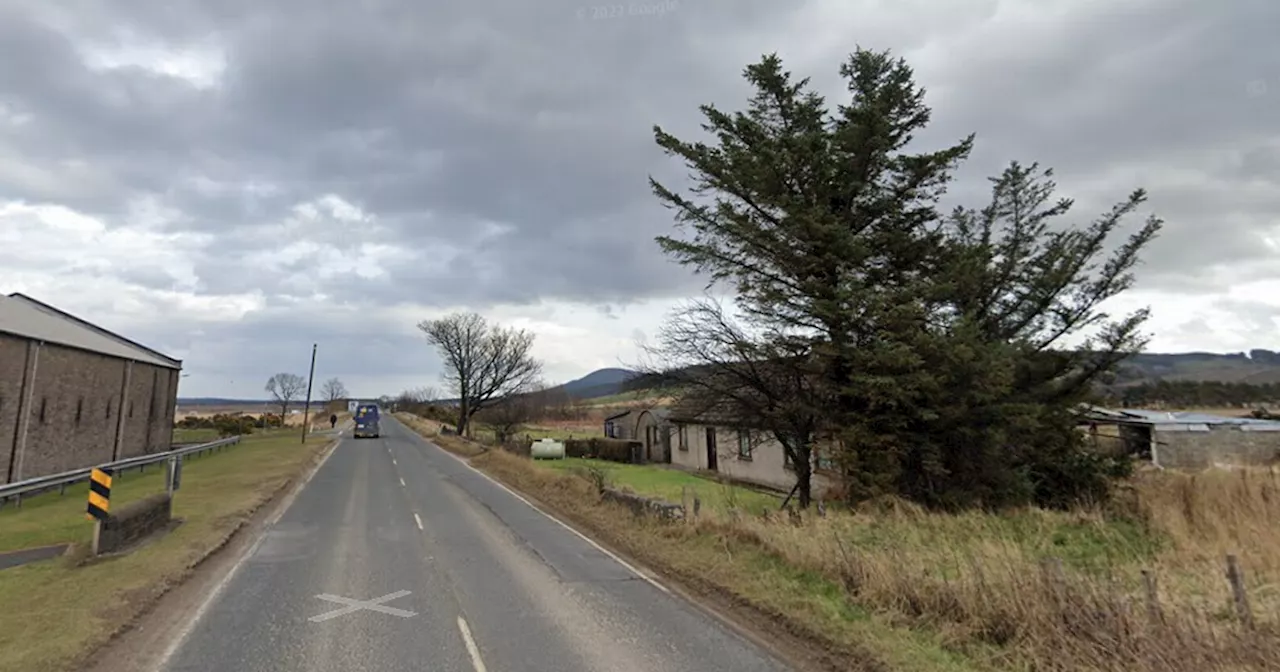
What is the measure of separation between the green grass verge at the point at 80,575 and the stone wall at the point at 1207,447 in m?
35.1

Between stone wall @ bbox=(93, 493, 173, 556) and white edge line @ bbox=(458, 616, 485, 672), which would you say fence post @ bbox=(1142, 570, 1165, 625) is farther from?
stone wall @ bbox=(93, 493, 173, 556)

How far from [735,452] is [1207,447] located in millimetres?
20594

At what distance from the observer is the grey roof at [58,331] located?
1125 inches

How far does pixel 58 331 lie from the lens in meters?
32.9

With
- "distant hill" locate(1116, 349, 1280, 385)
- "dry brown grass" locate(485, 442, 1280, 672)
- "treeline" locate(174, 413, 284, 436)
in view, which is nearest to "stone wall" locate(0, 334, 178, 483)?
"treeline" locate(174, 413, 284, 436)

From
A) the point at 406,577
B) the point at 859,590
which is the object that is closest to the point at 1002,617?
the point at 859,590

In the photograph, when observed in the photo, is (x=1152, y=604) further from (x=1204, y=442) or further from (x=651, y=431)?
(x=651, y=431)

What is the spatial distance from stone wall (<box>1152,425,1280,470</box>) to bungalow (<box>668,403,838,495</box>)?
1648 cm

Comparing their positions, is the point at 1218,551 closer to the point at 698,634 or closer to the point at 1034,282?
the point at 698,634

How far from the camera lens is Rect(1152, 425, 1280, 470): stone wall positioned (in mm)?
28219

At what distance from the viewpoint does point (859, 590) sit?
844 cm

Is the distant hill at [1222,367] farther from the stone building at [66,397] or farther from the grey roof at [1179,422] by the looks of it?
the stone building at [66,397]

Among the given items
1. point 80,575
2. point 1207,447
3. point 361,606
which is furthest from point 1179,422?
point 80,575

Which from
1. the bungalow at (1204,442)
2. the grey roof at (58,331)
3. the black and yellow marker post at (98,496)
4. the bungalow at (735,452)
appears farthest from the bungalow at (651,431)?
the black and yellow marker post at (98,496)
